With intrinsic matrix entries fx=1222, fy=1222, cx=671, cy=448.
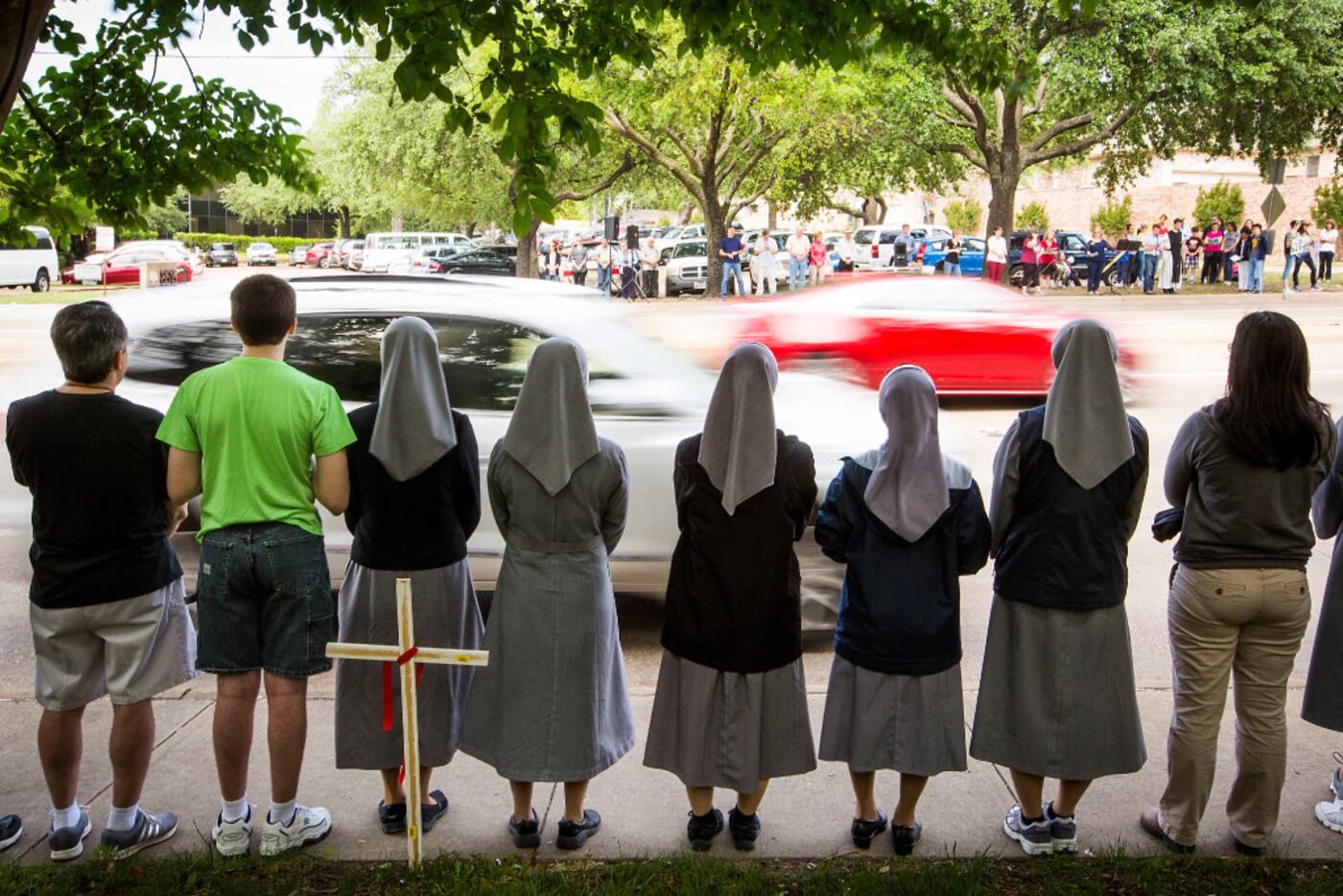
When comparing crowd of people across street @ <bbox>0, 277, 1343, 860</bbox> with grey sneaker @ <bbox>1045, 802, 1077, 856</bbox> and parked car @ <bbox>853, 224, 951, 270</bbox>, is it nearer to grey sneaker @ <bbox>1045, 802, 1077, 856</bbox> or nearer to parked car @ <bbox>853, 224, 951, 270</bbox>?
grey sneaker @ <bbox>1045, 802, 1077, 856</bbox>

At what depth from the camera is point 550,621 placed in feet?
13.3

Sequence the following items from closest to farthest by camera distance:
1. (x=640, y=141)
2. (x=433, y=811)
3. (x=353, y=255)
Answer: (x=433, y=811) < (x=640, y=141) < (x=353, y=255)

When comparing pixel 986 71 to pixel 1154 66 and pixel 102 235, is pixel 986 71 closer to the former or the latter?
pixel 102 235

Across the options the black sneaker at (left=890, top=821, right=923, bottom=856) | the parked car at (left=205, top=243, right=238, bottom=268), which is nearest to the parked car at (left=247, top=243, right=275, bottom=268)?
the parked car at (left=205, top=243, right=238, bottom=268)

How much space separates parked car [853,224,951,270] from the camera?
42.7 metres

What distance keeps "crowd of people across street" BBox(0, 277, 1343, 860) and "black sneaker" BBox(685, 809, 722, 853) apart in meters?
0.01

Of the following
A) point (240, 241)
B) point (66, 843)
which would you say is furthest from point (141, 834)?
point (240, 241)

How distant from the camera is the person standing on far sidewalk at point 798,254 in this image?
1221 inches

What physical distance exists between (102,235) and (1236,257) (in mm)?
28667

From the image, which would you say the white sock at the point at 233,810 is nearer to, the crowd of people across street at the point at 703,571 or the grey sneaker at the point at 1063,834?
the crowd of people across street at the point at 703,571

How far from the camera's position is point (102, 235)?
2580 centimetres

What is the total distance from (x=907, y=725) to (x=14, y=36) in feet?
11.1

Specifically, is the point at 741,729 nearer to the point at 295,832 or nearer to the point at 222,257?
the point at 295,832

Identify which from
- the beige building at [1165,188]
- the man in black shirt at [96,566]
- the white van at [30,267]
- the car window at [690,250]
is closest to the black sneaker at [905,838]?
the man in black shirt at [96,566]
